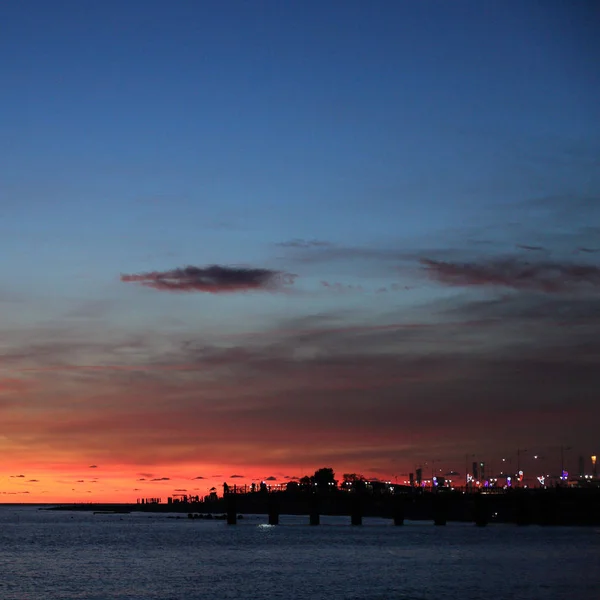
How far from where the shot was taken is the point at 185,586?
92875 mm

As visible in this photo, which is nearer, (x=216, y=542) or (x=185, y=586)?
(x=185, y=586)

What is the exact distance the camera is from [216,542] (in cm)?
17075

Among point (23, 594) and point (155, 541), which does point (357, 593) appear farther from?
point (155, 541)

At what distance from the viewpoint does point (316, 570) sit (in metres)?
107

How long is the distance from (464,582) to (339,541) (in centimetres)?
7616

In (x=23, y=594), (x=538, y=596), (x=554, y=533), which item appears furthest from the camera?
(x=554, y=533)

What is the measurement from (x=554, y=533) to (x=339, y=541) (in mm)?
39971

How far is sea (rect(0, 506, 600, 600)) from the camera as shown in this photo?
85.4 metres

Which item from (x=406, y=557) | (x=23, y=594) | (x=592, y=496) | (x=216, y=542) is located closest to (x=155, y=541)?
(x=216, y=542)

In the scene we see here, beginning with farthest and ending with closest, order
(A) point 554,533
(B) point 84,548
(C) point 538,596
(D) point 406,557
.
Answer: (A) point 554,533 → (B) point 84,548 → (D) point 406,557 → (C) point 538,596

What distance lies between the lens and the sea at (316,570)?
8544 centimetres

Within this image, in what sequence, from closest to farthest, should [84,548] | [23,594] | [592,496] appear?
[23,594] < [84,548] < [592,496]

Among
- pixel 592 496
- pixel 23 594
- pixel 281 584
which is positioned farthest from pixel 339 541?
pixel 23 594

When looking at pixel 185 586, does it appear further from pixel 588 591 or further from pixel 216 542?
pixel 216 542
